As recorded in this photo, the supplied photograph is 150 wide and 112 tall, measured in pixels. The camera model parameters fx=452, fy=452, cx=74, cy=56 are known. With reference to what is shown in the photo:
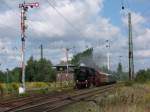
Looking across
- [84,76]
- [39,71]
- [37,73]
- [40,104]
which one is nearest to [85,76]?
[84,76]

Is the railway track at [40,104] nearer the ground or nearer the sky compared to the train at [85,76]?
nearer the ground

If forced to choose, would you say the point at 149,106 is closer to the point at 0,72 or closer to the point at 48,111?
the point at 48,111

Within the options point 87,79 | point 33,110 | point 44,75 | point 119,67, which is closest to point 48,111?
point 33,110

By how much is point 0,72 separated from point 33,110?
326 feet

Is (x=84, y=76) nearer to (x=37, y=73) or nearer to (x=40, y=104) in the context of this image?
(x=40, y=104)

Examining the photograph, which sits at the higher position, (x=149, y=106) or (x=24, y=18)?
(x=24, y=18)

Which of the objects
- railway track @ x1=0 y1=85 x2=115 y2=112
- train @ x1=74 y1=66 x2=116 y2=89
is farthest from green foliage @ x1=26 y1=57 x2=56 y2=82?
railway track @ x1=0 y1=85 x2=115 y2=112

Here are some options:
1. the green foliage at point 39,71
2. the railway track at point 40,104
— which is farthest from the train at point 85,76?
the green foliage at point 39,71

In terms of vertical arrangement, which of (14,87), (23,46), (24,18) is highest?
(24,18)

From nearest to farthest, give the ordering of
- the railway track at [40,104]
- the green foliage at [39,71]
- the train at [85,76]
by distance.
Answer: the railway track at [40,104] < the train at [85,76] < the green foliage at [39,71]

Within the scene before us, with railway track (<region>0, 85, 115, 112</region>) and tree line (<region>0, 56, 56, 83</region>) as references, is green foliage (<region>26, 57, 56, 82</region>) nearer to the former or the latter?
tree line (<region>0, 56, 56, 83</region>)

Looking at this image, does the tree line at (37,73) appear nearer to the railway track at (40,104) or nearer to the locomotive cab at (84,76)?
the locomotive cab at (84,76)

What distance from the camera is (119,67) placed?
601 ft

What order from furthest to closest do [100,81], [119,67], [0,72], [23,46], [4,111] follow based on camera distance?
[119,67] < [0,72] < [100,81] < [23,46] < [4,111]
